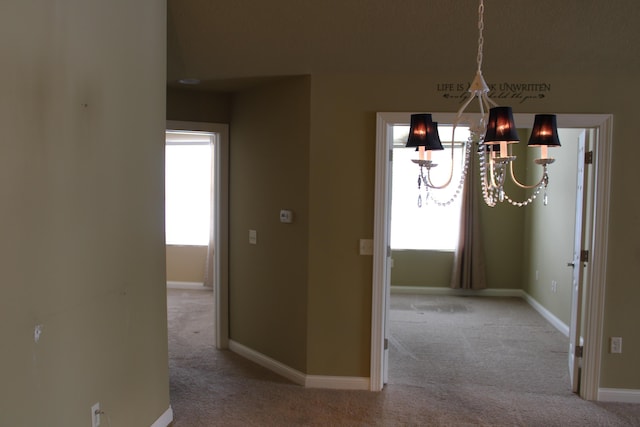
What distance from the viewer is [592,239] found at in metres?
3.43

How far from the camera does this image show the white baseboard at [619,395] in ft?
11.4

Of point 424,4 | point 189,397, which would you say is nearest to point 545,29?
point 424,4

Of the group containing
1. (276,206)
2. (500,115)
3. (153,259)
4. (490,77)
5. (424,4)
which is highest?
(424,4)

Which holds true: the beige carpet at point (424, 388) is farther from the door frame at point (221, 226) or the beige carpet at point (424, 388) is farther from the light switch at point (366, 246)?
the light switch at point (366, 246)

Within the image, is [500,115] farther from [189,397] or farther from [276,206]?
[189,397]

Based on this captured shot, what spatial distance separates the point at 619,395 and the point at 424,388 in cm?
135

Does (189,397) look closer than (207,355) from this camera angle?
Yes

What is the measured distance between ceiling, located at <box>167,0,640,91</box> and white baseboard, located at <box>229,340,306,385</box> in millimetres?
2251

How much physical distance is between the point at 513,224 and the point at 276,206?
13.3 feet

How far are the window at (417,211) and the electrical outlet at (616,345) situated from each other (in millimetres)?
3309

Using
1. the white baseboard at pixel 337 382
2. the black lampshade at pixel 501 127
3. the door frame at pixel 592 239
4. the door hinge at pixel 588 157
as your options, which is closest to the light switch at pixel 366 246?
the door frame at pixel 592 239

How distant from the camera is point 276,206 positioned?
153 inches

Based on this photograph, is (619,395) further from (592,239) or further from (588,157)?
(588,157)

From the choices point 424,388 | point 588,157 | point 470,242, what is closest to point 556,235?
point 470,242
